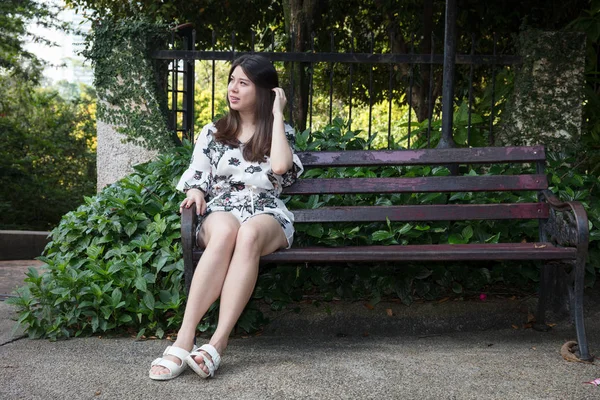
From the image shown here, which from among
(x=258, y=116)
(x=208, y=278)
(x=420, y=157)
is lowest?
(x=208, y=278)

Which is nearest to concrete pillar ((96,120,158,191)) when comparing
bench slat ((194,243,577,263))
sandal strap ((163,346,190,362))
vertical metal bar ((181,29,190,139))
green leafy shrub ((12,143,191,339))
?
vertical metal bar ((181,29,190,139))

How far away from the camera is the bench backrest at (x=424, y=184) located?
395 centimetres

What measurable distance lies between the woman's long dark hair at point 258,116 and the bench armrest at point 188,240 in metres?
0.48

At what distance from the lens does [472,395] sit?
2.92 meters

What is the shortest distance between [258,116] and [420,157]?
96 centimetres

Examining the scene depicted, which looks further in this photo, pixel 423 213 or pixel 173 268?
pixel 423 213

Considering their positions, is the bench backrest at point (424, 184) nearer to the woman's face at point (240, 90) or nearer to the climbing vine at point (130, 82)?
the woman's face at point (240, 90)

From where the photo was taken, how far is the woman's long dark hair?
12.3 ft

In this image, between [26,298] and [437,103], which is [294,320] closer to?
[26,298]

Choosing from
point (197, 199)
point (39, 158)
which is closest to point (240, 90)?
point (197, 199)

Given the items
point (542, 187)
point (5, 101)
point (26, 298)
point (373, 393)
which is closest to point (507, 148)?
point (542, 187)

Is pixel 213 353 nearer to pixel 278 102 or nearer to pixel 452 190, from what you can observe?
pixel 278 102

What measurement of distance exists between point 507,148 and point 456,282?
87 cm

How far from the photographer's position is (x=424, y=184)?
4.01 meters
